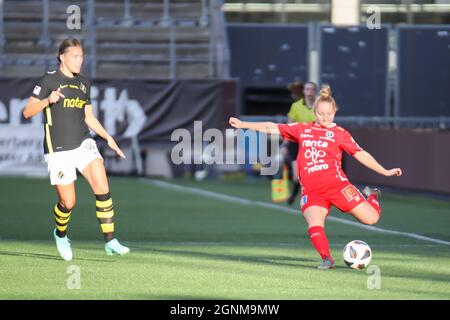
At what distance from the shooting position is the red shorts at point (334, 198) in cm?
1216

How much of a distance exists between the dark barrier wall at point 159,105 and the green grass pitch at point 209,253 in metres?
6.79

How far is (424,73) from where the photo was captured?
1433 inches

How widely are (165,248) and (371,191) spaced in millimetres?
2754

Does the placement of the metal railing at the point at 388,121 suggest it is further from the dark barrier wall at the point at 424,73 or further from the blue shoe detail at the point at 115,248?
the blue shoe detail at the point at 115,248

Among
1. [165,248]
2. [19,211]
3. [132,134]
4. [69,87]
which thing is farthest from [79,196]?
[69,87]

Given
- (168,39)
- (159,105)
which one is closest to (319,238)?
(159,105)

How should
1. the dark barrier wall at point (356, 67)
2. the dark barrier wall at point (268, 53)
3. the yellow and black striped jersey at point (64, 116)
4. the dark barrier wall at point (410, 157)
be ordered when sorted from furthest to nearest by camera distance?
the dark barrier wall at point (268, 53), the dark barrier wall at point (356, 67), the dark barrier wall at point (410, 157), the yellow and black striped jersey at point (64, 116)

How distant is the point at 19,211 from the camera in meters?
19.4

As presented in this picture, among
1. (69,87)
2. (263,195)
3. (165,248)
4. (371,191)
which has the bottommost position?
(263,195)

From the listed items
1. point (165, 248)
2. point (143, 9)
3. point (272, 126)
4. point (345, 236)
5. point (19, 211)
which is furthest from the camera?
point (143, 9)

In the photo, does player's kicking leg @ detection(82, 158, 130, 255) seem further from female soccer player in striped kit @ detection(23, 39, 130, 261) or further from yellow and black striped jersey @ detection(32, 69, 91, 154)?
yellow and black striped jersey @ detection(32, 69, 91, 154)

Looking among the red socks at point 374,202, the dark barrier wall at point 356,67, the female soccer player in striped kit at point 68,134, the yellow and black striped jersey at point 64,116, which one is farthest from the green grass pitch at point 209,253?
the dark barrier wall at point 356,67

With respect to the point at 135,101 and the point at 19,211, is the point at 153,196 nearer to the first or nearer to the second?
the point at 19,211

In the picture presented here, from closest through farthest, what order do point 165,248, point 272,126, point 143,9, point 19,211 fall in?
point 272,126 → point 165,248 → point 19,211 → point 143,9
